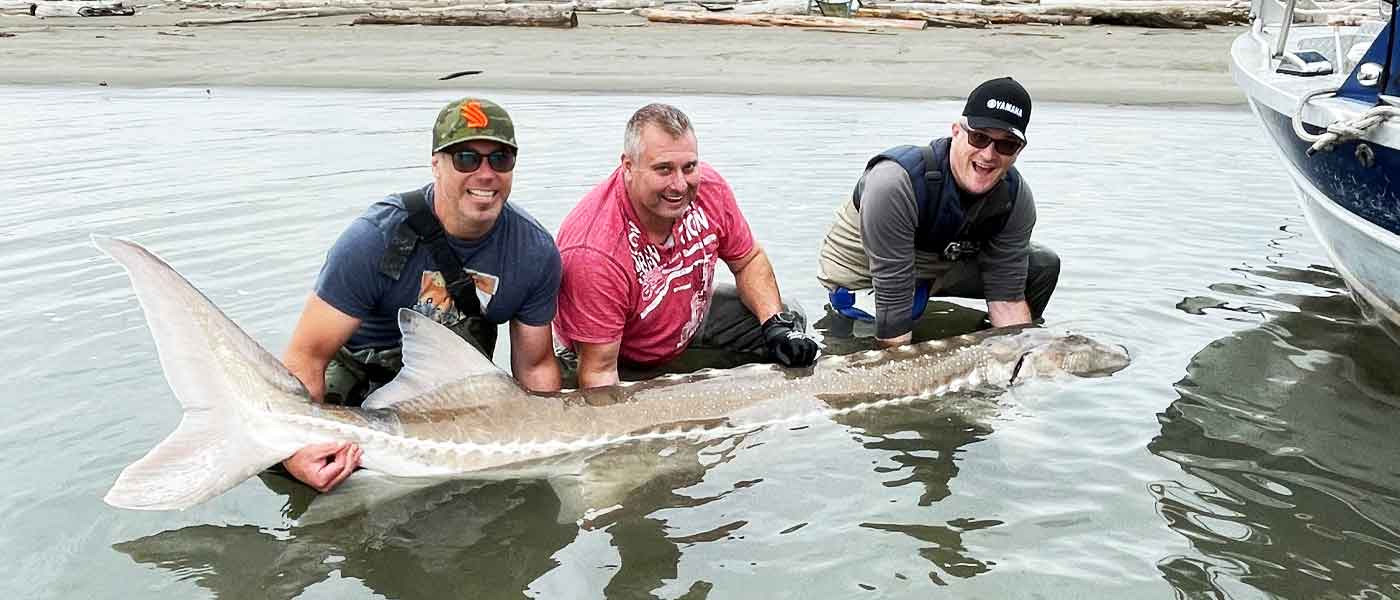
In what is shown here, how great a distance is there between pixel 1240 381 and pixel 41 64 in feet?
55.6

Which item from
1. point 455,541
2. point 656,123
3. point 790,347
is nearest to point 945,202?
point 790,347

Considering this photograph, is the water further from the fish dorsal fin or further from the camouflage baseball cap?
the camouflage baseball cap

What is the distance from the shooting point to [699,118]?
11914 millimetres

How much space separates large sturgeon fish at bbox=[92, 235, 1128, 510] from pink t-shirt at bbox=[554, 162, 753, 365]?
290mm

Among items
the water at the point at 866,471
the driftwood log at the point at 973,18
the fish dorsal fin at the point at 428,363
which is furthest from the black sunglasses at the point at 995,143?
the driftwood log at the point at 973,18

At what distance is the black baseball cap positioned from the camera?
4.31 m

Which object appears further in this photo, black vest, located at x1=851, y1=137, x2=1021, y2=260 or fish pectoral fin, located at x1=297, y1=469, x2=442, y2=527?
black vest, located at x1=851, y1=137, x2=1021, y2=260

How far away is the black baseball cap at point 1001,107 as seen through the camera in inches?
170

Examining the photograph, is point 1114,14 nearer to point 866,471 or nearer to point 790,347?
point 790,347

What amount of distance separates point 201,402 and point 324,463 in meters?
0.36

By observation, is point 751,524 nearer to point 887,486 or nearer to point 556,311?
point 887,486

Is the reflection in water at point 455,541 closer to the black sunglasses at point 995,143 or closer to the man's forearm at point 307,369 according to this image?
the man's forearm at point 307,369

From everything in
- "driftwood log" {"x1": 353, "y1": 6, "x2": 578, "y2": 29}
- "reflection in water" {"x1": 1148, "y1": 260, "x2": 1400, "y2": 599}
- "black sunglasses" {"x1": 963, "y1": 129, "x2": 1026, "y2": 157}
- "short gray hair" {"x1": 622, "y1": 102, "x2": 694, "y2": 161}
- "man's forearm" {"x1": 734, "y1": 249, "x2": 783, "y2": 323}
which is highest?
"short gray hair" {"x1": 622, "y1": 102, "x2": 694, "y2": 161}

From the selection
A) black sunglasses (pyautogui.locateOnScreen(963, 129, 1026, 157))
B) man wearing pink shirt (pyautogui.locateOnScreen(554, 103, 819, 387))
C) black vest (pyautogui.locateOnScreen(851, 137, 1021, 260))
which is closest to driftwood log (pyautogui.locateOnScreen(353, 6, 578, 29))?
black vest (pyautogui.locateOnScreen(851, 137, 1021, 260))
